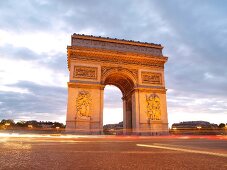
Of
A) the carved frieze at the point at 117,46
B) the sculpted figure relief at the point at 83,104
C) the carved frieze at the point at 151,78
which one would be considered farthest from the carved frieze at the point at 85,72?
the carved frieze at the point at 151,78

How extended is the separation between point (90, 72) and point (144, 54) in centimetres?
618

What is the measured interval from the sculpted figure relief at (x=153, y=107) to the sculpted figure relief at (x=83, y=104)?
5.96 metres

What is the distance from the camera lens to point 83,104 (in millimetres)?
18453

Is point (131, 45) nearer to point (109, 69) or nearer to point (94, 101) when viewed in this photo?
point (109, 69)

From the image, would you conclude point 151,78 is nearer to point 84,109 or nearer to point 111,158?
point 84,109

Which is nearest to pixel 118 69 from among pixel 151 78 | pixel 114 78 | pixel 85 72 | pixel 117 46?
pixel 114 78

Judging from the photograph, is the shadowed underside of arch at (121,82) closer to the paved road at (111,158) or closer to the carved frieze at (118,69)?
the carved frieze at (118,69)

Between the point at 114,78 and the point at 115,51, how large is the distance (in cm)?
339

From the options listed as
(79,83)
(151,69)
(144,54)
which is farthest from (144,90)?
Result: (79,83)

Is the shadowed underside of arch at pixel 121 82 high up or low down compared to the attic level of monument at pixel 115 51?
down

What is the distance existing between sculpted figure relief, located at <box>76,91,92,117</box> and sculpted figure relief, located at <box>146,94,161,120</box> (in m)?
5.96

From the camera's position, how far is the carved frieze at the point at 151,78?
20.9m

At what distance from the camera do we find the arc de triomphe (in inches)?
724

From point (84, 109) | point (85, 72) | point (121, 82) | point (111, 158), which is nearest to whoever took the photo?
point (111, 158)
